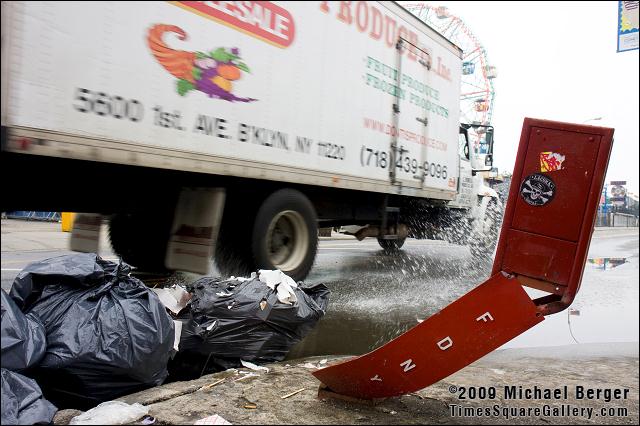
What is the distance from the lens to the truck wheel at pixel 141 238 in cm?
497

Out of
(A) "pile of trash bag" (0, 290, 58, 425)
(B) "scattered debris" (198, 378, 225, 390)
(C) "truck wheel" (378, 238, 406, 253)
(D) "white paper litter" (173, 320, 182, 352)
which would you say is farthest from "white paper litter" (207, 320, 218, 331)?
(C) "truck wheel" (378, 238, 406, 253)

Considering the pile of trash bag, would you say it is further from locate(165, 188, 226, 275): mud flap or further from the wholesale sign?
the wholesale sign

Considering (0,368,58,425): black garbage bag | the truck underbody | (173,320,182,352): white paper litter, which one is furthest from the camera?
the truck underbody

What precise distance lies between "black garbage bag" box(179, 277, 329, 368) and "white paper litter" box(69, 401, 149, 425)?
816 millimetres

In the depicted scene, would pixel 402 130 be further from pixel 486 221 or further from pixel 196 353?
pixel 196 353

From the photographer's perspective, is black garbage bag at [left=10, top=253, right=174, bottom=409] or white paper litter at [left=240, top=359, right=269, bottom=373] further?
white paper litter at [left=240, top=359, right=269, bottom=373]

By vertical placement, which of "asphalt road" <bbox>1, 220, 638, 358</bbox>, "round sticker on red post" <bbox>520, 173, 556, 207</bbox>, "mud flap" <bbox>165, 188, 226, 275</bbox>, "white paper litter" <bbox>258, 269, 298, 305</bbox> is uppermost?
"round sticker on red post" <bbox>520, 173, 556, 207</bbox>

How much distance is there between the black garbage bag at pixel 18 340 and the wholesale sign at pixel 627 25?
401 centimetres

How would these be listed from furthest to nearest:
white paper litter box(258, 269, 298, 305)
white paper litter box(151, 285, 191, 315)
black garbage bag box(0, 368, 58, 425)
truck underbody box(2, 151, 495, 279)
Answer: truck underbody box(2, 151, 495, 279) < white paper litter box(258, 269, 298, 305) < white paper litter box(151, 285, 191, 315) < black garbage bag box(0, 368, 58, 425)

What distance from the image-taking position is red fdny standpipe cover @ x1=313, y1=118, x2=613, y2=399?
2023mm

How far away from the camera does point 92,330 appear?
97.6 inches

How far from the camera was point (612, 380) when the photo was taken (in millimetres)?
2736

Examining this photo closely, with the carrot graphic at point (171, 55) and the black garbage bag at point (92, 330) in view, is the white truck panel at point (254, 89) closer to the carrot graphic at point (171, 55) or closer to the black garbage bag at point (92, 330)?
the carrot graphic at point (171, 55)

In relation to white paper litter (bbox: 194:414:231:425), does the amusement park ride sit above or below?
above
